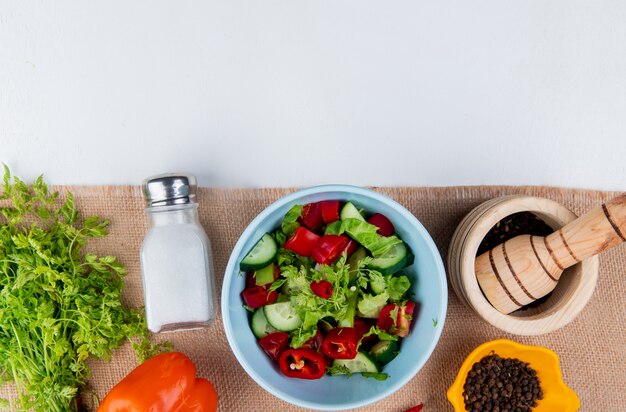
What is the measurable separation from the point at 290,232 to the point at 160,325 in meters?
0.41

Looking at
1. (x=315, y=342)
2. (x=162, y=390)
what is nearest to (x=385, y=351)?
(x=315, y=342)

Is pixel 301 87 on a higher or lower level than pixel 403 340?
higher

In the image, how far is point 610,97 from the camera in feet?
5.05

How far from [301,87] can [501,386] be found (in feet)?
3.02

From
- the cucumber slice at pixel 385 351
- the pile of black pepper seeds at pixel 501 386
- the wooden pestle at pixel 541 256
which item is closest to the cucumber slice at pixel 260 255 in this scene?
the cucumber slice at pixel 385 351

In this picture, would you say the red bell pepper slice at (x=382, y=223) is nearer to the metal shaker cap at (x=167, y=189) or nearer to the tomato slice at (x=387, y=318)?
the tomato slice at (x=387, y=318)

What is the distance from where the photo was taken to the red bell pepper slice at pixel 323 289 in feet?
4.09

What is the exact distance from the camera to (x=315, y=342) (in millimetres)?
1332

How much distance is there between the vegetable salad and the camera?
4.18 feet

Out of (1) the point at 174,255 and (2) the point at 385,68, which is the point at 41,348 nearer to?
(1) the point at 174,255

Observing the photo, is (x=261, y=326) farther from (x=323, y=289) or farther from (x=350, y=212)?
(x=350, y=212)

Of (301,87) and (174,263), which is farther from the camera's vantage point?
(301,87)

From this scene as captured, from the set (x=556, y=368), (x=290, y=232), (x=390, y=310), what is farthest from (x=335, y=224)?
(x=556, y=368)

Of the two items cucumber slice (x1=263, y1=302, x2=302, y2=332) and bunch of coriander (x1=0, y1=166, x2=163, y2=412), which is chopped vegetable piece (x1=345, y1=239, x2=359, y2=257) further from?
bunch of coriander (x1=0, y1=166, x2=163, y2=412)
